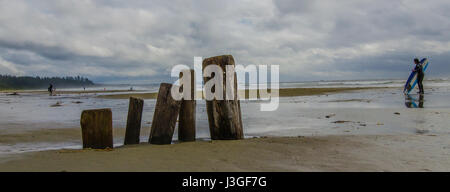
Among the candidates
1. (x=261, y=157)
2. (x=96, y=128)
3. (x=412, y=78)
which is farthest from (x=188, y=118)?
(x=412, y=78)

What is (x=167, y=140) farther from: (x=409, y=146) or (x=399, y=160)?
(x=409, y=146)

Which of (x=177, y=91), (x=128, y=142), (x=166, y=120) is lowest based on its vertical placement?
(x=128, y=142)

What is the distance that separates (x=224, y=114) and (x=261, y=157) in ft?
5.56

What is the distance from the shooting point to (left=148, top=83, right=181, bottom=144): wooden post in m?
5.95

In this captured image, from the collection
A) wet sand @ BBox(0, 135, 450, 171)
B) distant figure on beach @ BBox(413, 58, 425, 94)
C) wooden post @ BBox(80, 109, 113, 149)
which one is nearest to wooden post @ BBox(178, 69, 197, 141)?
wet sand @ BBox(0, 135, 450, 171)

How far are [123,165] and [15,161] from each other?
1618mm

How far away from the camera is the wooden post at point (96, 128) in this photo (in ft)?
17.7

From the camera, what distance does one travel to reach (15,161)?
14.0ft

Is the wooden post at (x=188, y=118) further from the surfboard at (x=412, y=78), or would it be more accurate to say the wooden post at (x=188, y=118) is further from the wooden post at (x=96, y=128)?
the surfboard at (x=412, y=78)

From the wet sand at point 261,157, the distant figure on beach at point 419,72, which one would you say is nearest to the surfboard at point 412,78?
the distant figure on beach at point 419,72

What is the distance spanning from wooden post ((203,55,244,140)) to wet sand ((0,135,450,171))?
15.1 inches
